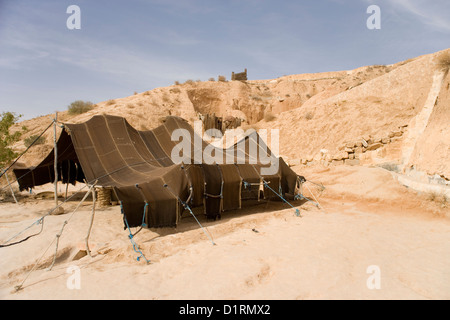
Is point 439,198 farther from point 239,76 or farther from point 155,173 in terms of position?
point 239,76

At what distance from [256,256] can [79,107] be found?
104ft

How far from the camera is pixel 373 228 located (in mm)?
6234

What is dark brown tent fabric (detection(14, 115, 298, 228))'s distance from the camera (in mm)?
6027

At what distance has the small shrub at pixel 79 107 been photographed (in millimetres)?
29422

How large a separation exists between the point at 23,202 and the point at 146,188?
24.2 ft

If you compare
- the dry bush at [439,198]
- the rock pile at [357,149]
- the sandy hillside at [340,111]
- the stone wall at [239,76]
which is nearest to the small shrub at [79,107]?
the sandy hillside at [340,111]

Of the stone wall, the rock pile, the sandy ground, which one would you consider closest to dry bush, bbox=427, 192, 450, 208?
the sandy ground

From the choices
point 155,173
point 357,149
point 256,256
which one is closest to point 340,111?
point 357,149

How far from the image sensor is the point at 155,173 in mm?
7051

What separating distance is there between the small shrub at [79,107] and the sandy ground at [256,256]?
2432 cm

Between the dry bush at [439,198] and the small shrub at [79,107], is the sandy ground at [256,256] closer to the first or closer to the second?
the dry bush at [439,198]

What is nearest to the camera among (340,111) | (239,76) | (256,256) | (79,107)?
(256,256)

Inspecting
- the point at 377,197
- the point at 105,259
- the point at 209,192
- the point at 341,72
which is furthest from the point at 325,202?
the point at 341,72

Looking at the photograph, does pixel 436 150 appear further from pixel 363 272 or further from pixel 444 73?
pixel 363 272
